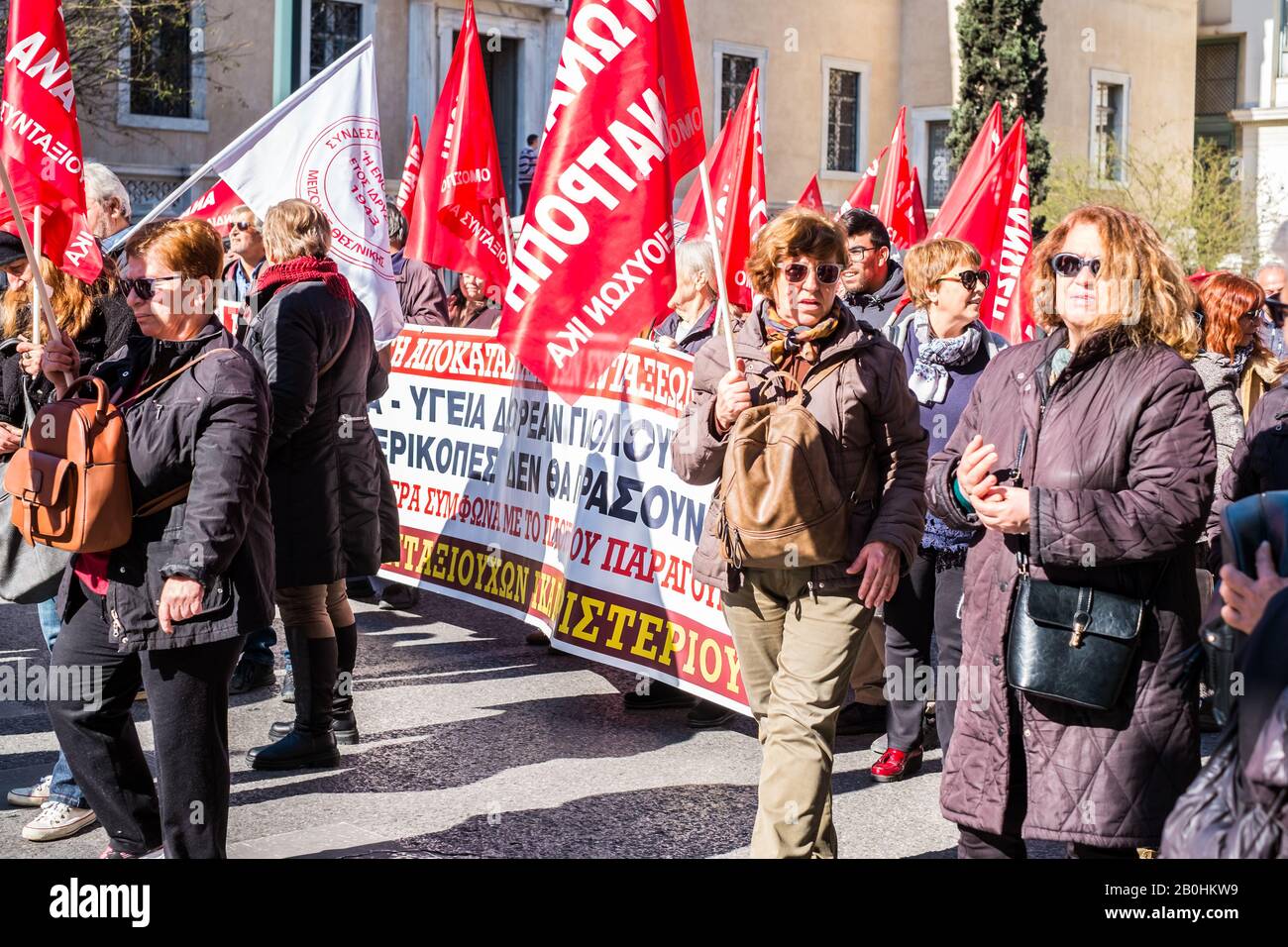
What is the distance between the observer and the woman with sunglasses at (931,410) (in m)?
5.89

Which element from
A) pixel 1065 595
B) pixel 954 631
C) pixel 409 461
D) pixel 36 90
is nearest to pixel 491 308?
pixel 409 461

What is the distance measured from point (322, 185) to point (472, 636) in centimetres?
243

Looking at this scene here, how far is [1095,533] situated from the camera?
138 inches

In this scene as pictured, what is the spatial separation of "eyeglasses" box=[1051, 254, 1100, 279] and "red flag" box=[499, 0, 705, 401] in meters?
1.50

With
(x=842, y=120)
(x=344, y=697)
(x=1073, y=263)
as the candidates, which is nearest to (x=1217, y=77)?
(x=842, y=120)

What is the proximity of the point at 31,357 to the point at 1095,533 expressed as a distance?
361 cm

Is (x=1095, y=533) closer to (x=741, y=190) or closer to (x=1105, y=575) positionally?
(x=1105, y=575)

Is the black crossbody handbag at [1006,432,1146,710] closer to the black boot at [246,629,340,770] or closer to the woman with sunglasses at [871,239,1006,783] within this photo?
the woman with sunglasses at [871,239,1006,783]

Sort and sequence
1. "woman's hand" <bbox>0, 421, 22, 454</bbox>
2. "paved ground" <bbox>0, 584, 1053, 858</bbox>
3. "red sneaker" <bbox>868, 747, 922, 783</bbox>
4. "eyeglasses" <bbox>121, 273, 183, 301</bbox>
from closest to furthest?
"eyeglasses" <bbox>121, 273, 183, 301</bbox> < "paved ground" <bbox>0, 584, 1053, 858</bbox> < "woman's hand" <bbox>0, 421, 22, 454</bbox> < "red sneaker" <bbox>868, 747, 922, 783</bbox>

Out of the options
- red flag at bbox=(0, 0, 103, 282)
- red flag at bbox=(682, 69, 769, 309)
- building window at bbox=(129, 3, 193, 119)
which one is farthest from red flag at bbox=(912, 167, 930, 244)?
building window at bbox=(129, 3, 193, 119)

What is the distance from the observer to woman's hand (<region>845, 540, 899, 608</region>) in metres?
4.30

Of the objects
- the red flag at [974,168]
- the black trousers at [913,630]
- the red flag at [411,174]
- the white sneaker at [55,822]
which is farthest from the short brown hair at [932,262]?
the red flag at [411,174]

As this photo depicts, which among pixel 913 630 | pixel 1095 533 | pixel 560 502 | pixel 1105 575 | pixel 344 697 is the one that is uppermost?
pixel 1095 533

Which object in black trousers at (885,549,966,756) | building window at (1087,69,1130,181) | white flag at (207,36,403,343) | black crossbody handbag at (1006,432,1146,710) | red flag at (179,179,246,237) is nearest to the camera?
black crossbody handbag at (1006,432,1146,710)
